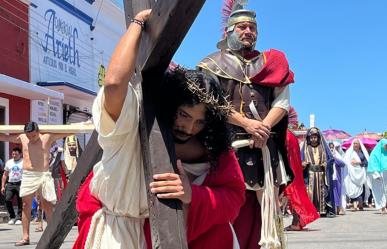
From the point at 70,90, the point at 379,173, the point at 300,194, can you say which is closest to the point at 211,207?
the point at 300,194

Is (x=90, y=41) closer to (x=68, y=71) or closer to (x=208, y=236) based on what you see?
(x=68, y=71)

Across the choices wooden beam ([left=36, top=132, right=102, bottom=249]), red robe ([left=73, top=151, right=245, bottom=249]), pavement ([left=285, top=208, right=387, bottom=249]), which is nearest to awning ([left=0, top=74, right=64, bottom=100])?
pavement ([left=285, top=208, right=387, bottom=249])

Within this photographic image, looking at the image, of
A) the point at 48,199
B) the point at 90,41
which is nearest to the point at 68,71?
the point at 90,41

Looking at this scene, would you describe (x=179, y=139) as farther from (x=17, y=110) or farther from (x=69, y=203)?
(x=17, y=110)

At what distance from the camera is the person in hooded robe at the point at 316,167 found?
39.8 feet

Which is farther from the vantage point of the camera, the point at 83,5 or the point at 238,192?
the point at 83,5

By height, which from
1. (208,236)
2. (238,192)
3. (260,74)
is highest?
(260,74)

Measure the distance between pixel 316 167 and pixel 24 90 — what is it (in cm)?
750

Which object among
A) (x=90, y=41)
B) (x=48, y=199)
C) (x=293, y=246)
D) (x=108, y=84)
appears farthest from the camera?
(x=90, y=41)

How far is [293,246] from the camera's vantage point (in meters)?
7.07

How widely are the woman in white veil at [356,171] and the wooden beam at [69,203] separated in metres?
13.8

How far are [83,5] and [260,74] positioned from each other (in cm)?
1708

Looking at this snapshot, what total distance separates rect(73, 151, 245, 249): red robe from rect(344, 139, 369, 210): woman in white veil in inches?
554

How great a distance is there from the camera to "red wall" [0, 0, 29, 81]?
50.6ft
